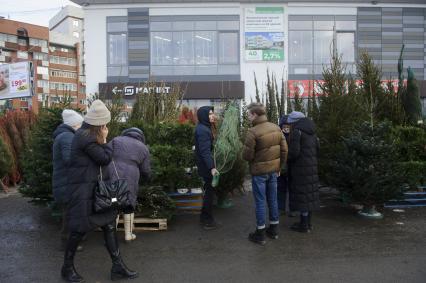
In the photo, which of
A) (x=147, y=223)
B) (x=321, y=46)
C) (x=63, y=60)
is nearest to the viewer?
(x=147, y=223)

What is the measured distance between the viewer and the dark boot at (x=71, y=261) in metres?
4.33

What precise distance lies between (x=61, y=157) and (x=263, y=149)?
100 inches

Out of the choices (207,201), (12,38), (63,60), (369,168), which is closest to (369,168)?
(369,168)

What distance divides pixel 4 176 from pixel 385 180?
27.3 feet

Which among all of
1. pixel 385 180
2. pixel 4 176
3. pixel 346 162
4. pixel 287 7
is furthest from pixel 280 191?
pixel 287 7

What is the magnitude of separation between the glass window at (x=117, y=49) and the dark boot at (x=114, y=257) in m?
27.8

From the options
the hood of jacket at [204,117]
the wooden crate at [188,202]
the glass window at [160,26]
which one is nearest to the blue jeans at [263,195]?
the hood of jacket at [204,117]

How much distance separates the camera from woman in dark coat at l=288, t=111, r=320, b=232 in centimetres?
602

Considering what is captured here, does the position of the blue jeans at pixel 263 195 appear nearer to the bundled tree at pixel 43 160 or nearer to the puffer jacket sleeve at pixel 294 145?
the puffer jacket sleeve at pixel 294 145

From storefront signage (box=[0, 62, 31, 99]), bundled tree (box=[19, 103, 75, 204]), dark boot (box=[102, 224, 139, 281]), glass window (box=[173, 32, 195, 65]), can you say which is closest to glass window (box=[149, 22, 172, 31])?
glass window (box=[173, 32, 195, 65])

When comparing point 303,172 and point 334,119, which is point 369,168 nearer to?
point 303,172

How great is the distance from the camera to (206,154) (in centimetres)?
598

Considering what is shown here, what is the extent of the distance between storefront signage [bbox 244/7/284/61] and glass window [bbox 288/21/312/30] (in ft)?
2.39

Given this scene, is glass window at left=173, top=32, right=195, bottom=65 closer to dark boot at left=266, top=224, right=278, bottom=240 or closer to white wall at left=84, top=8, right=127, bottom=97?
white wall at left=84, top=8, right=127, bottom=97
